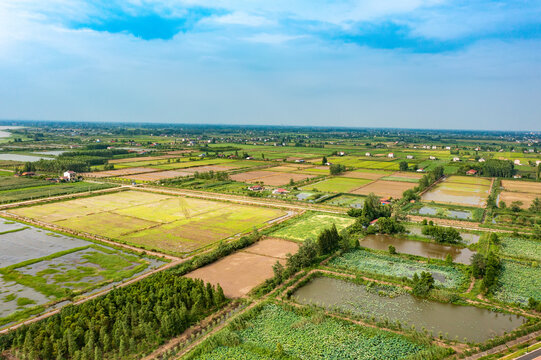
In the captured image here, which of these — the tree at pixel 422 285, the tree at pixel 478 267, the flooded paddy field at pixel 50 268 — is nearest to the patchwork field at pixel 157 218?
the flooded paddy field at pixel 50 268

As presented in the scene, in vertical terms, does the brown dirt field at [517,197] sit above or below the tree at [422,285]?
above

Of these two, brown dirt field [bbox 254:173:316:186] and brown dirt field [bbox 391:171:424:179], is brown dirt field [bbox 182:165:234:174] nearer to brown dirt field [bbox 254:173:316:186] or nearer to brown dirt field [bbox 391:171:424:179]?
brown dirt field [bbox 254:173:316:186]

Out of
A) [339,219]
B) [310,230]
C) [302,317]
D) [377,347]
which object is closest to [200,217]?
[310,230]

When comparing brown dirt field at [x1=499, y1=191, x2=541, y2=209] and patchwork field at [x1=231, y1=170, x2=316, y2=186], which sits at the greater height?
patchwork field at [x1=231, y1=170, x2=316, y2=186]

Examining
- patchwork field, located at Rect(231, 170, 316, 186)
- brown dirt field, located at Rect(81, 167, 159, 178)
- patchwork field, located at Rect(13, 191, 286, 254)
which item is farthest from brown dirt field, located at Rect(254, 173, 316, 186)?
brown dirt field, located at Rect(81, 167, 159, 178)

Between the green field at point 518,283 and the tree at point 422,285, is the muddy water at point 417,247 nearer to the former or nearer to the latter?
the green field at point 518,283
